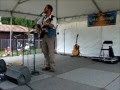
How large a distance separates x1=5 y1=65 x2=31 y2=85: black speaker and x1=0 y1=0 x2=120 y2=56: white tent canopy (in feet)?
12.8

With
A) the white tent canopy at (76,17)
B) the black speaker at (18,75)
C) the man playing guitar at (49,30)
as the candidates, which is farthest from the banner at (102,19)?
the black speaker at (18,75)

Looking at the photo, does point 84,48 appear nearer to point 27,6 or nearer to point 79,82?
point 27,6

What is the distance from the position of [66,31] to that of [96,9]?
2.36 meters

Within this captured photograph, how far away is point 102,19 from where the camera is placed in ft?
25.3

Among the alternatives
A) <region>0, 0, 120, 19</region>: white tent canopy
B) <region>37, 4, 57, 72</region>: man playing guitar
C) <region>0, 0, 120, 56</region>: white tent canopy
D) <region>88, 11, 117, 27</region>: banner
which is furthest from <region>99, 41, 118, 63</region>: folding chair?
<region>37, 4, 57, 72</region>: man playing guitar

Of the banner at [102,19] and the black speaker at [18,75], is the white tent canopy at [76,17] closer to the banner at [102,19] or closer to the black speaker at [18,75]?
the banner at [102,19]

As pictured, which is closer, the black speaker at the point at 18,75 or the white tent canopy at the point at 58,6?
the black speaker at the point at 18,75

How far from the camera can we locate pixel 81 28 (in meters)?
8.65

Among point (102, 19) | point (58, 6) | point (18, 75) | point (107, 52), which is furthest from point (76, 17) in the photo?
point (18, 75)

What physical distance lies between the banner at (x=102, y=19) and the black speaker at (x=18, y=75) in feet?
16.9

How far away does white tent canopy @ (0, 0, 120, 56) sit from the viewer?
7.01 m

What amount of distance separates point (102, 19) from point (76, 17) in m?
1.47

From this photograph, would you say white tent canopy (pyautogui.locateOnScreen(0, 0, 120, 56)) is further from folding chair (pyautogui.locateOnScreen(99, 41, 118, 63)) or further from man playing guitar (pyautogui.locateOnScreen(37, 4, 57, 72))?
man playing guitar (pyautogui.locateOnScreen(37, 4, 57, 72))

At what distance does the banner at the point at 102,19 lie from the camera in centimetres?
738
